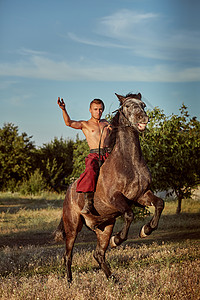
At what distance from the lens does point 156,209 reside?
5.02 meters

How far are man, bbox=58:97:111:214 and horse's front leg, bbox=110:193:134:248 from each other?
2.08 ft

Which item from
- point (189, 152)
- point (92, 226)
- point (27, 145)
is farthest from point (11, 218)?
point (27, 145)

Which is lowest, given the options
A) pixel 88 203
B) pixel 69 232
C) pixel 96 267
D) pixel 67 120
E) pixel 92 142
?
pixel 96 267

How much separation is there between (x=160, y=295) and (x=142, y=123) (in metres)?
2.58

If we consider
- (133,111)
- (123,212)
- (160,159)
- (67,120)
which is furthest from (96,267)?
(160,159)

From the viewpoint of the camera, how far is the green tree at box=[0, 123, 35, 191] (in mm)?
30828

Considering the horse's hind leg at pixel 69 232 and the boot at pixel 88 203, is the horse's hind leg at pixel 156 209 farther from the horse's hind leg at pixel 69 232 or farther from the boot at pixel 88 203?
the horse's hind leg at pixel 69 232

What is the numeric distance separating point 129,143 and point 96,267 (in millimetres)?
3890

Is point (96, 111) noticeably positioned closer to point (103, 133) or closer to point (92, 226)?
point (103, 133)

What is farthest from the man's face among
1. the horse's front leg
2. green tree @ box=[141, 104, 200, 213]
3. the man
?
green tree @ box=[141, 104, 200, 213]

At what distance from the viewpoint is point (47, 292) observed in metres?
5.60

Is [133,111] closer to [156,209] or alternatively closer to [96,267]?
[156,209]

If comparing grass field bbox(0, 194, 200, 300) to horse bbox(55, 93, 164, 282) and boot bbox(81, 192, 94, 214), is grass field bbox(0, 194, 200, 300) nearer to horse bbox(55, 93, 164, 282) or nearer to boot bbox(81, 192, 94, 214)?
horse bbox(55, 93, 164, 282)

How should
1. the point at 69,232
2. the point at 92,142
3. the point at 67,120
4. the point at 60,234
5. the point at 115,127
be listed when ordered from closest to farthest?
the point at 115,127
the point at 92,142
the point at 67,120
the point at 69,232
the point at 60,234
